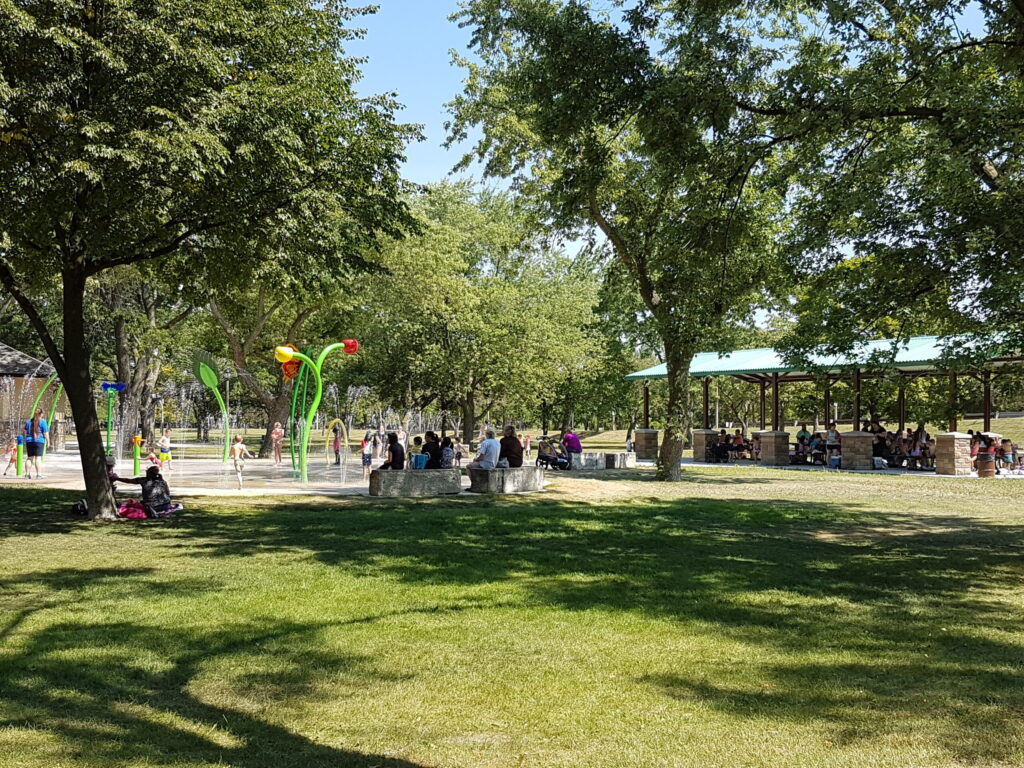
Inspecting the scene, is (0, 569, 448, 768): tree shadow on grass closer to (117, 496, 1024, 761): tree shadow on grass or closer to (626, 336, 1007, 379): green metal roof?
(117, 496, 1024, 761): tree shadow on grass

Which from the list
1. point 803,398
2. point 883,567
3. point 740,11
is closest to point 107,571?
point 883,567

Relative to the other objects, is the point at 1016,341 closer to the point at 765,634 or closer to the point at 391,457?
the point at 765,634

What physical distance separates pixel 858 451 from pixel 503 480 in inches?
588

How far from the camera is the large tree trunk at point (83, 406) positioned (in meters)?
12.6

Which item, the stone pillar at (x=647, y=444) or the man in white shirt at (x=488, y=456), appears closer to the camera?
the man in white shirt at (x=488, y=456)

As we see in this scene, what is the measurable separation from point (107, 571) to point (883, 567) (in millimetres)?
8181

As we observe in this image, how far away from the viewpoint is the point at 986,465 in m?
23.6

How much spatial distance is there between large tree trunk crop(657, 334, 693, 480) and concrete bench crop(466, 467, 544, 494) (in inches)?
121

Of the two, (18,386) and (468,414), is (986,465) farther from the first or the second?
(18,386)

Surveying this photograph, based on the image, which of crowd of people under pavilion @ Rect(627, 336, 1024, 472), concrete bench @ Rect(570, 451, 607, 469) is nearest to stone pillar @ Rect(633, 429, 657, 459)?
crowd of people under pavilion @ Rect(627, 336, 1024, 472)

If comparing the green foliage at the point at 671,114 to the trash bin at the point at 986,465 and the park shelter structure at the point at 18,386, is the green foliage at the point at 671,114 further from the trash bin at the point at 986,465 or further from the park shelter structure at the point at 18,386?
the park shelter structure at the point at 18,386

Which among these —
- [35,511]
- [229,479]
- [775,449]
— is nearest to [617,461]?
[775,449]

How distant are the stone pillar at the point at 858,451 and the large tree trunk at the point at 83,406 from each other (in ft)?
72.8

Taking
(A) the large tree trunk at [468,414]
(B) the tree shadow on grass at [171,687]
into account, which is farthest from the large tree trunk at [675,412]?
(A) the large tree trunk at [468,414]
